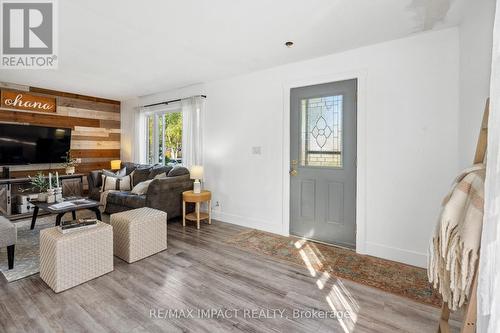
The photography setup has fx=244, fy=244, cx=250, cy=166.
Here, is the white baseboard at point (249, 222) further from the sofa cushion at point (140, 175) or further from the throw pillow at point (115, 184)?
the throw pillow at point (115, 184)

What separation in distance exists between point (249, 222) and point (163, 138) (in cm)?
308

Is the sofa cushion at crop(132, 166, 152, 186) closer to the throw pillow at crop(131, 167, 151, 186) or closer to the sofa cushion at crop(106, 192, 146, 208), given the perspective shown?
the throw pillow at crop(131, 167, 151, 186)

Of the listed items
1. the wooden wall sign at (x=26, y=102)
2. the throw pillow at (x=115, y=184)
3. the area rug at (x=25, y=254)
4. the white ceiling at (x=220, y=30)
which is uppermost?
the white ceiling at (x=220, y=30)

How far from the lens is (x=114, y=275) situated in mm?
2406

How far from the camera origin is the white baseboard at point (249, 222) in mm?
3727

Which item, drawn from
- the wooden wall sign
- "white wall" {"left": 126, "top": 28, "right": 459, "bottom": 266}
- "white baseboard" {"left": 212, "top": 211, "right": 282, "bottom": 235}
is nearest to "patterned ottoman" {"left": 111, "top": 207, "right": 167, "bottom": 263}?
"white baseboard" {"left": 212, "top": 211, "right": 282, "bottom": 235}

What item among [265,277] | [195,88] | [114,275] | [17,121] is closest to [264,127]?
[195,88]

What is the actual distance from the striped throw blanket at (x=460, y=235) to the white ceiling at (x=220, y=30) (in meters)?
1.76

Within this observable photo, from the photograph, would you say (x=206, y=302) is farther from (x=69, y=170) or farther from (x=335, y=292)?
(x=69, y=170)

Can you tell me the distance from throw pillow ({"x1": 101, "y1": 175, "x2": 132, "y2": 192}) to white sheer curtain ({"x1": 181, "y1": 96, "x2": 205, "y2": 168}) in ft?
4.07

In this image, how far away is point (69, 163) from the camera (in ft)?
16.4

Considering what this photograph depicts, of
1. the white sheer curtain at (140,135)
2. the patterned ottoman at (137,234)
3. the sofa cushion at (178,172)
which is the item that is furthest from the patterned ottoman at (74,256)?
the white sheer curtain at (140,135)

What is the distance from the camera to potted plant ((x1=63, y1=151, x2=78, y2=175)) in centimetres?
495

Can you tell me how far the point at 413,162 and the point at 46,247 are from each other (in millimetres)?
3759
